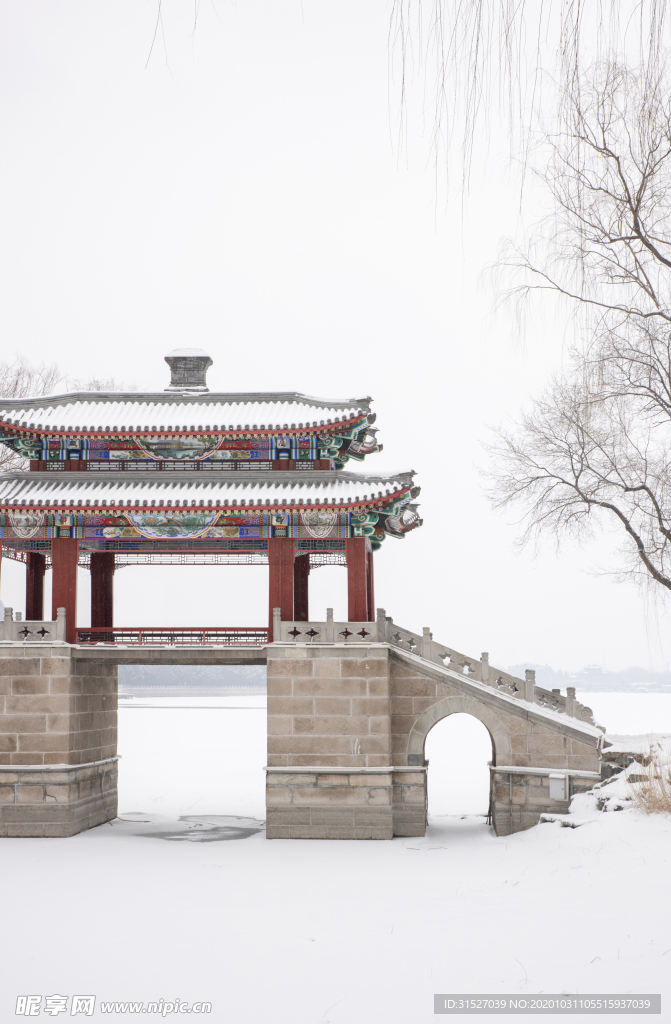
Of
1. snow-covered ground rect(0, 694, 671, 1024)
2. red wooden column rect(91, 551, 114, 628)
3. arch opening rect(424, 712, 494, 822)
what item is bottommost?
→ arch opening rect(424, 712, 494, 822)

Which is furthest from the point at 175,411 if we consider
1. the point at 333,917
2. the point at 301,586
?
the point at 333,917

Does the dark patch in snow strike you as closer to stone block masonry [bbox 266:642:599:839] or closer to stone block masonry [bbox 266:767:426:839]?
stone block masonry [bbox 266:767:426:839]

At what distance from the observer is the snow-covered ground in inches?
364

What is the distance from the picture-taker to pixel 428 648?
19031mm

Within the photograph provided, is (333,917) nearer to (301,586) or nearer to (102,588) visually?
(301,586)

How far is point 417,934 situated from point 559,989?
282cm

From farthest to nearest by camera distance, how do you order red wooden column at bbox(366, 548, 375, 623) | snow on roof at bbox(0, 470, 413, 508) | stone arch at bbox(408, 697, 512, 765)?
red wooden column at bbox(366, 548, 375, 623), snow on roof at bbox(0, 470, 413, 508), stone arch at bbox(408, 697, 512, 765)

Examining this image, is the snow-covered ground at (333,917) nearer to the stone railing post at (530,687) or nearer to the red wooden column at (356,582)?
the stone railing post at (530,687)

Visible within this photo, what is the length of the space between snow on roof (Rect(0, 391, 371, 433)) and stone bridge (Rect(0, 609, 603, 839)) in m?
4.60

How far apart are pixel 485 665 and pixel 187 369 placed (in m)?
10.6

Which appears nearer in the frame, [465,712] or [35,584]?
[465,712]

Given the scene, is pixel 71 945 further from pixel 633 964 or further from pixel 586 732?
pixel 586 732

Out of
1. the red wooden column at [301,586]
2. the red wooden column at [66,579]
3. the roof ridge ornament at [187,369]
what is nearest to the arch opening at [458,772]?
the red wooden column at [301,586]

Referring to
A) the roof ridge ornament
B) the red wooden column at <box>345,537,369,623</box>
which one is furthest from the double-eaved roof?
the roof ridge ornament
